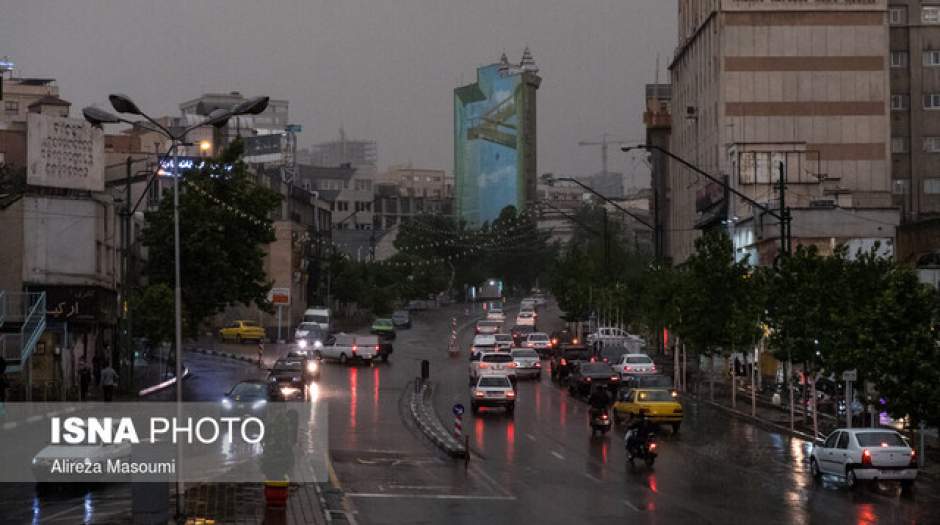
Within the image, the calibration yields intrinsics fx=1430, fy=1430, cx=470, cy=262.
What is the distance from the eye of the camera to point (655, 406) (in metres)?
46.4

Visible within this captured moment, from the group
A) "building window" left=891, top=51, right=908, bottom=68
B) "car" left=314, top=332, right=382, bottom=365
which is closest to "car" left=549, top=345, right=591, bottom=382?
"car" left=314, top=332, right=382, bottom=365

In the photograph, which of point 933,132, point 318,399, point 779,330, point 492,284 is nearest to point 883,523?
point 779,330

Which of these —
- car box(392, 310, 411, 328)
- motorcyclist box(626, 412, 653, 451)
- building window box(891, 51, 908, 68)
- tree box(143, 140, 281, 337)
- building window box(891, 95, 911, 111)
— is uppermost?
building window box(891, 51, 908, 68)

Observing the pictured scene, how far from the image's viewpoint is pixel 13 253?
5884 cm

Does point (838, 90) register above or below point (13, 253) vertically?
above

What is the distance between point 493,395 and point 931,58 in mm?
69579

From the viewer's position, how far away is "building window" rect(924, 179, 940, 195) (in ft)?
363

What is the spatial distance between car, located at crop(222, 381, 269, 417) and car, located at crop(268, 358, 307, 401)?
7.08 meters

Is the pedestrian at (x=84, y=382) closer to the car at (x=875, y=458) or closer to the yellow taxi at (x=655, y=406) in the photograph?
the yellow taxi at (x=655, y=406)

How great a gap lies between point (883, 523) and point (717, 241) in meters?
34.9

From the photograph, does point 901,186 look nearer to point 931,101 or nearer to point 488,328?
point 931,101

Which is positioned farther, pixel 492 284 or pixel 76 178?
pixel 492 284

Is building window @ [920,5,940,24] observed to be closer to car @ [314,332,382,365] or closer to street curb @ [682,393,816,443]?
car @ [314,332,382,365]

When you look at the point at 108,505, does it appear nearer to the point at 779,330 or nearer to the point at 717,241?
the point at 779,330
